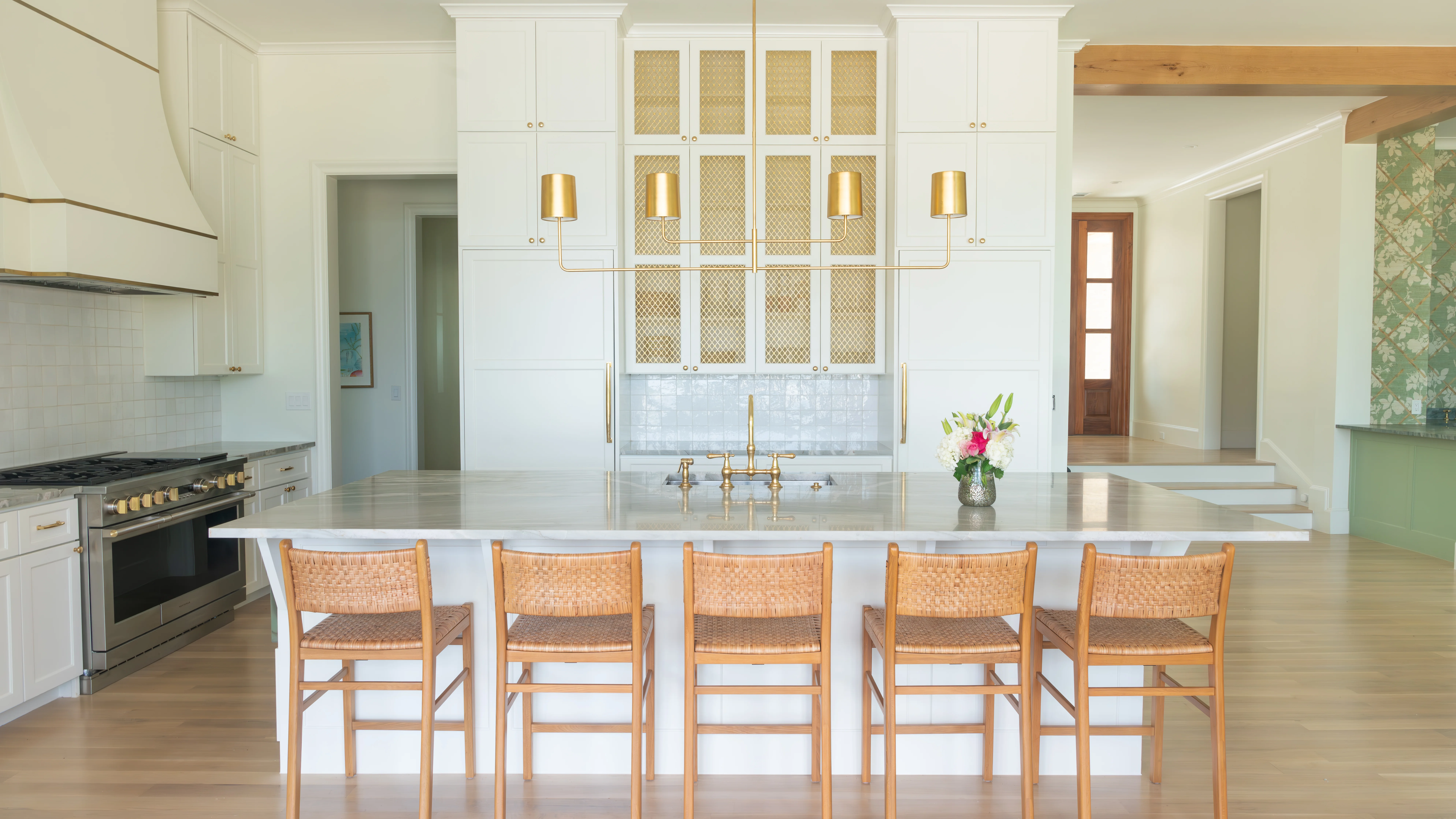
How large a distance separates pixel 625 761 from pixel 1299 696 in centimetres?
264

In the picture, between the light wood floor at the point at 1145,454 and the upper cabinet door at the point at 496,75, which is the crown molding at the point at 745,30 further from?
the light wood floor at the point at 1145,454

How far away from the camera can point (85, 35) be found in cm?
340

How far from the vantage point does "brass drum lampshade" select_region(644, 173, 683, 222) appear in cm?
294

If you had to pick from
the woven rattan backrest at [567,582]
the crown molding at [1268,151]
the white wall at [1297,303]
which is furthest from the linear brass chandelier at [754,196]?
the crown molding at [1268,151]

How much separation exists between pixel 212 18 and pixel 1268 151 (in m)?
7.55

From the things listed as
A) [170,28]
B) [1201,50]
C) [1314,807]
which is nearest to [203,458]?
[170,28]

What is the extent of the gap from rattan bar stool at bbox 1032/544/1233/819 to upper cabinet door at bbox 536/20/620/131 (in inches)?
127

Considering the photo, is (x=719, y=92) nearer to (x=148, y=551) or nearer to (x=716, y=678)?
(x=716, y=678)

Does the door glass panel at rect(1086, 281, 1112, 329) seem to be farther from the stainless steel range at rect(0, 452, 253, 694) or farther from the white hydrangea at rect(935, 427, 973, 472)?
the stainless steel range at rect(0, 452, 253, 694)

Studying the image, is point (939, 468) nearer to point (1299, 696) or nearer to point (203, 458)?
point (1299, 696)

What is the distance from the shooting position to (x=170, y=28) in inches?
161

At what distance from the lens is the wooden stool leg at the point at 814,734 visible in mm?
2576

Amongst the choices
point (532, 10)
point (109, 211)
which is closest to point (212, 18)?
point (109, 211)

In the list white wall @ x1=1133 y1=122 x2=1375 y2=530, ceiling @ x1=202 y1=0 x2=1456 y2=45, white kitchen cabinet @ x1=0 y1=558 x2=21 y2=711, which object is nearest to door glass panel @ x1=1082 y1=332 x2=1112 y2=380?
white wall @ x1=1133 y1=122 x2=1375 y2=530
